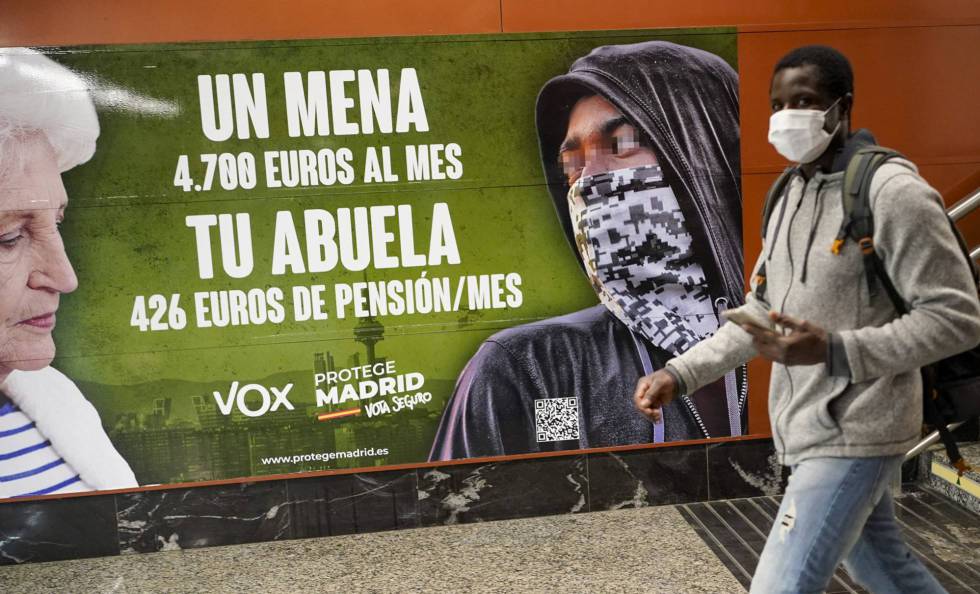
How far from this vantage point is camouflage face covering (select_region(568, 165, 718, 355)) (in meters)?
3.79

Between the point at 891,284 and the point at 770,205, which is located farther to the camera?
the point at 770,205

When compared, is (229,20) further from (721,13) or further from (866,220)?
(866,220)

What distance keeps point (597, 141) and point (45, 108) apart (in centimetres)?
224

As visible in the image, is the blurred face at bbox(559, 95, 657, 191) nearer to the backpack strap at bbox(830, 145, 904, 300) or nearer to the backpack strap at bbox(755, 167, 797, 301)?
the backpack strap at bbox(755, 167, 797, 301)

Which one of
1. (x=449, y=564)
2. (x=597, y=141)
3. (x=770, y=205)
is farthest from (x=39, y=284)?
(x=770, y=205)

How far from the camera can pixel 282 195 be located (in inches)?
145

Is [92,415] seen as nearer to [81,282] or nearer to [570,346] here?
[81,282]

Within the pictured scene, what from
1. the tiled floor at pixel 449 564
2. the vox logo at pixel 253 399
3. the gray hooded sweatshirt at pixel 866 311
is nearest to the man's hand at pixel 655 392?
the gray hooded sweatshirt at pixel 866 311

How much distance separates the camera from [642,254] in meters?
3.82

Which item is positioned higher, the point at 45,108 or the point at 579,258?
the point at 45,108

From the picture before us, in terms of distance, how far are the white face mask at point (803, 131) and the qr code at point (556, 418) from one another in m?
2.19

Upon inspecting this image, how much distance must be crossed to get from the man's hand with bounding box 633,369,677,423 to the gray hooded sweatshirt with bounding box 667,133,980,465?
22 centimetres

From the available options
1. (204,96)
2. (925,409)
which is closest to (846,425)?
(925,409)

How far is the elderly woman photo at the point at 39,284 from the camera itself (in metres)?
3.51
